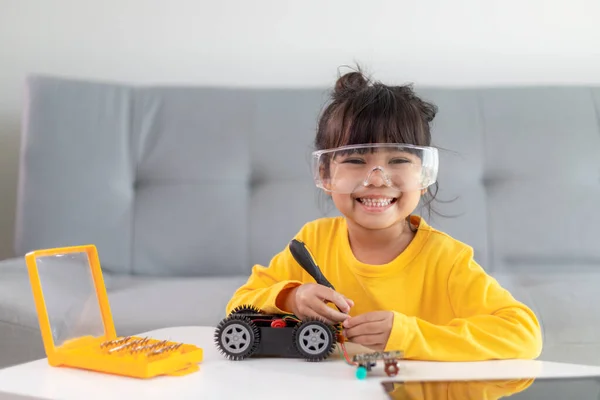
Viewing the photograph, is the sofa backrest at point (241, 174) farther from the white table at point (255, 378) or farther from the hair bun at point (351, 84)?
the white table at point (255, 378)

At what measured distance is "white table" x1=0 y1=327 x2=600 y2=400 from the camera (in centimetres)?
77

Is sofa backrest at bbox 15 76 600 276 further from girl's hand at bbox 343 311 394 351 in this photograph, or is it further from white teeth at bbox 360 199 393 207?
girl's hand at bbox 343 311 394 351

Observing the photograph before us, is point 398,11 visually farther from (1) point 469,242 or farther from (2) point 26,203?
(2) point 26,203

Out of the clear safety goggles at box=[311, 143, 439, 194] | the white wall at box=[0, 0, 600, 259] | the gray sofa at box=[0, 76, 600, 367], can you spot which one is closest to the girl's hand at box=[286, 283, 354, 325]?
the clear safety goggles at box=[311, 143, 439, 194]

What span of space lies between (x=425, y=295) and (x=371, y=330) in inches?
12.4

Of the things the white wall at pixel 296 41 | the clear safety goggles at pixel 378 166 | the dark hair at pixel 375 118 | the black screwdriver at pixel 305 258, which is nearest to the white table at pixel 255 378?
the black screwdriver at pixel 305 258

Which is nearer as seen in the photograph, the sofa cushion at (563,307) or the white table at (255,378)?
the white table at (255,378)

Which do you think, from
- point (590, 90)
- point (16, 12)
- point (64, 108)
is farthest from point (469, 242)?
point (16, 12)

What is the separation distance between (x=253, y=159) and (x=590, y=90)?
1.10 metres

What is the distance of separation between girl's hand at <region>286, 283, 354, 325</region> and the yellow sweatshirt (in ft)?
0.22

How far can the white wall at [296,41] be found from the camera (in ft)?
8.55

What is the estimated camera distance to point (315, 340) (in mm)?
937

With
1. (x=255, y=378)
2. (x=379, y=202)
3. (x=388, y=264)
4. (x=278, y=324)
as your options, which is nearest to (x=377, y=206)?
(x=379, y=202)

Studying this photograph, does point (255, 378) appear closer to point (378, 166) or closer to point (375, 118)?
point (378, 166)
